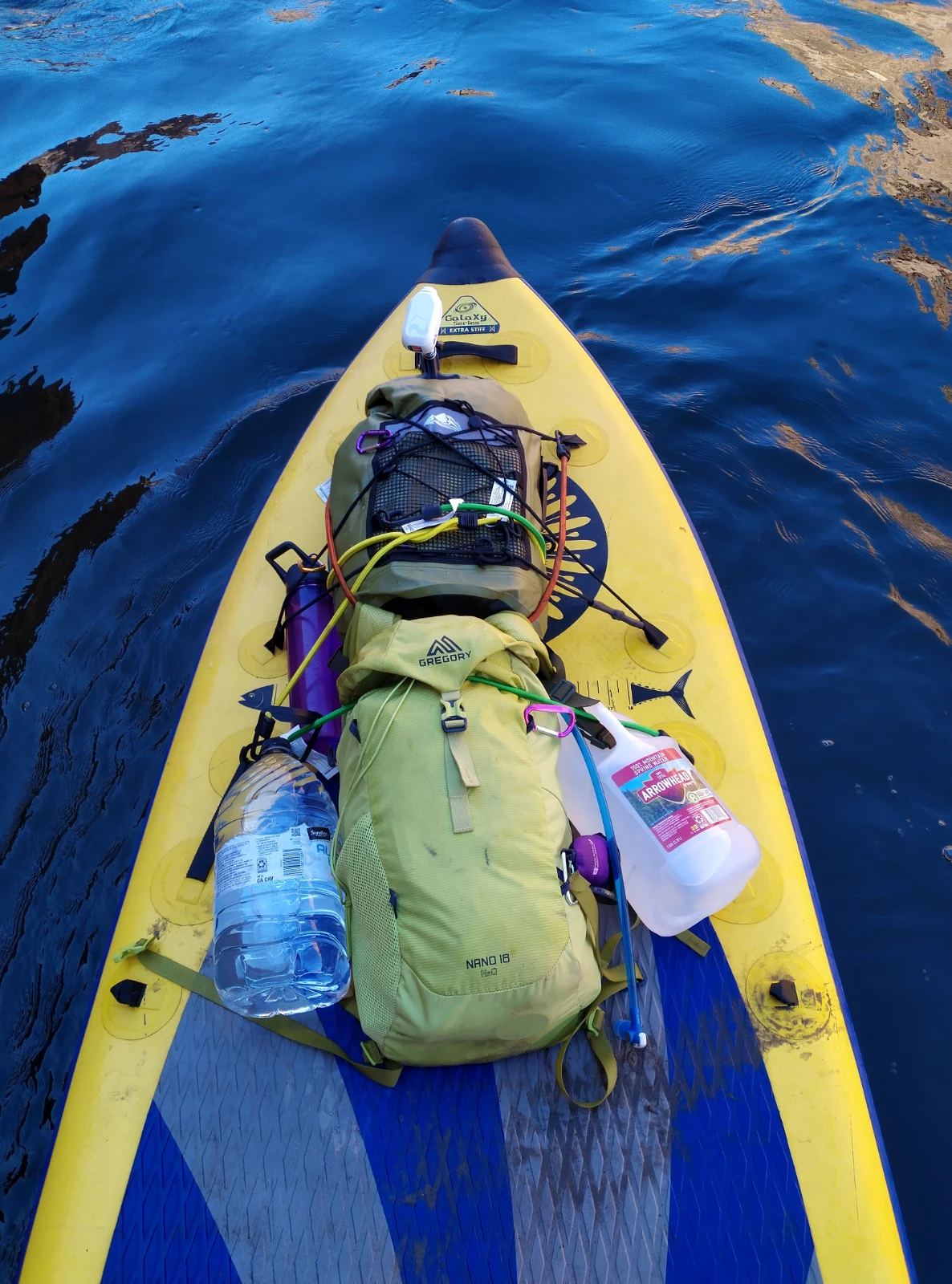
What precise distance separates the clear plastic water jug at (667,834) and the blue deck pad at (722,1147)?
0.45 ft

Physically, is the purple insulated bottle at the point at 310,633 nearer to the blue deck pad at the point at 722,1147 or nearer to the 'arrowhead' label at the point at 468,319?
the blue deck pad at the point at 722,1147

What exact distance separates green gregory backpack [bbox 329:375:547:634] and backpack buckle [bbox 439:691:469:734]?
18.6 inches

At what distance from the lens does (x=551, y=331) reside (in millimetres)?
4133

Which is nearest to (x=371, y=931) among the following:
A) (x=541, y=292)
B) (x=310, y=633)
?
(x=310, y=633)

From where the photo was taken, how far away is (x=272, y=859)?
211 cm

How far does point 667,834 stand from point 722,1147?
740mm

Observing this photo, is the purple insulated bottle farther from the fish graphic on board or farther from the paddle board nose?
the paddle board nose

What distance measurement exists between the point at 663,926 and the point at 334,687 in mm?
1274

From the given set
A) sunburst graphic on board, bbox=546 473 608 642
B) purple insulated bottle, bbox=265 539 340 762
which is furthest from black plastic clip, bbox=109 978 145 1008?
sunburst graphic on board, bbox=546 473 608 642

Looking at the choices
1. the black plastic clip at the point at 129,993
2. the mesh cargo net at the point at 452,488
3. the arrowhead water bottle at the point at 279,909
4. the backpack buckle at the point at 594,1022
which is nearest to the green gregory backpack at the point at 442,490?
the mesh cargo net at the point at 452,488

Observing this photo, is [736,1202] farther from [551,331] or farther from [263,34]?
[263,34]

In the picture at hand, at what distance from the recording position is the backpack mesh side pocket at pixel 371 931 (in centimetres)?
192

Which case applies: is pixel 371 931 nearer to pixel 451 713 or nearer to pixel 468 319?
pixel 451 713

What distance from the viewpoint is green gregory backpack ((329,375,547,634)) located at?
255cm
